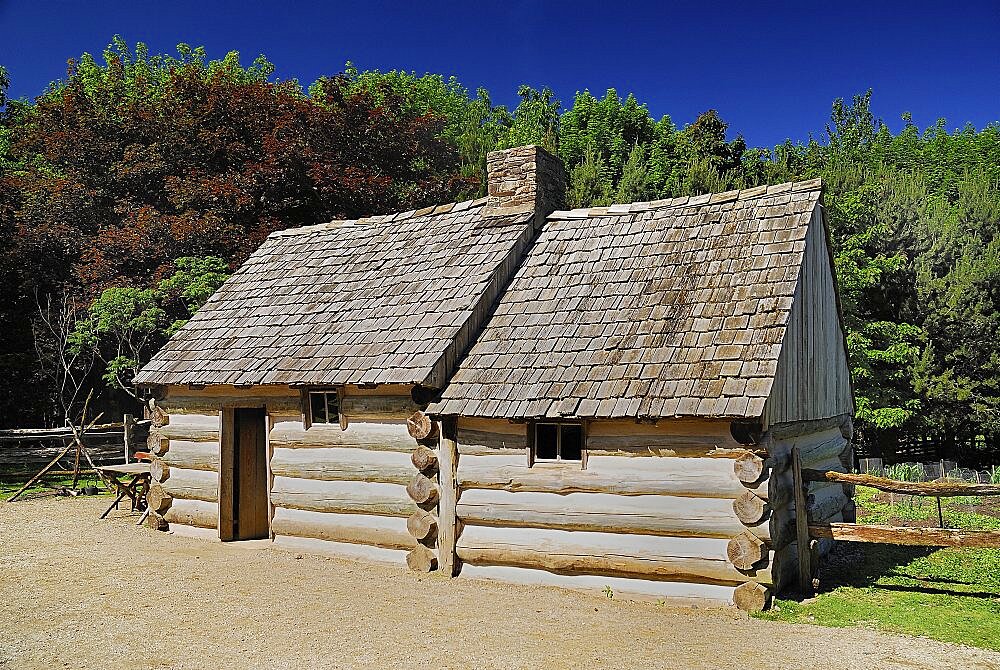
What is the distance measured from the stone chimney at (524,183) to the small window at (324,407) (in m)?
4.36

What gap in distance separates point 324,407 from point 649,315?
16.5 ft

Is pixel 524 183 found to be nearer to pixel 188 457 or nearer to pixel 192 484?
pixel 188 457

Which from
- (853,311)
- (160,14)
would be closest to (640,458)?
(853,311)

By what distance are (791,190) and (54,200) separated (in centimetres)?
2435

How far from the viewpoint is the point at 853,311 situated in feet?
74.9

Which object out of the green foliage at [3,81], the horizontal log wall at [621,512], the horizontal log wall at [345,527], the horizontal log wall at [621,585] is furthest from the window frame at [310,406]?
the green foliage at [3,81]

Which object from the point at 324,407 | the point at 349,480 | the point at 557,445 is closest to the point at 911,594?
the point at 557,445

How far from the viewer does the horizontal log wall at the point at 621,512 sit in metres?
9.77

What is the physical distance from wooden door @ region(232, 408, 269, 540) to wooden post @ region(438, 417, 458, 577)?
4.06 meters

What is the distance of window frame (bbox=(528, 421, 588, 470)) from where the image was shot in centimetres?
1064

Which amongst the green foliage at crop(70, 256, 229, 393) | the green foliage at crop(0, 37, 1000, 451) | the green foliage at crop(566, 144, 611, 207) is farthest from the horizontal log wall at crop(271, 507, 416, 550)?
the green foliage at crop(566, 144, 611, 207)

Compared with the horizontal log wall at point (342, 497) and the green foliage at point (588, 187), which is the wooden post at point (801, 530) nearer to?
the horizontal log wall at point (342, 497)

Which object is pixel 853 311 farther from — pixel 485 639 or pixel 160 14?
pixel 160 14

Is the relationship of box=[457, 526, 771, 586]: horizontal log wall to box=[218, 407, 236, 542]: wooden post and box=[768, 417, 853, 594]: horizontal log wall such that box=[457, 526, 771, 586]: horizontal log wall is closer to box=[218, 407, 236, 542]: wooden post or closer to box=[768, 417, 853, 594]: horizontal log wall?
box=[768, 417, 853, 594]: horizontal log wall
